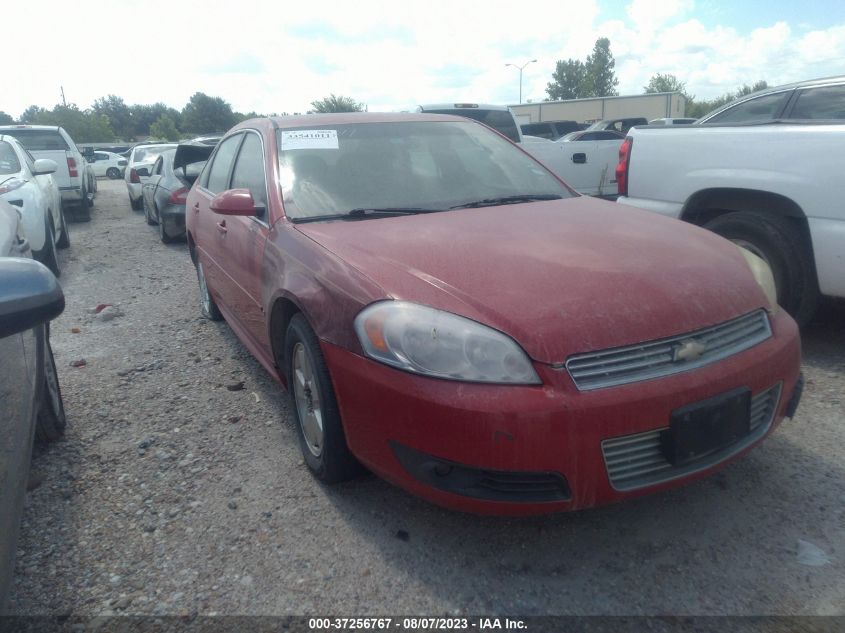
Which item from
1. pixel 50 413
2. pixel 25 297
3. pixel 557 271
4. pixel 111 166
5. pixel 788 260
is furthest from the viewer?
pixel 111 166

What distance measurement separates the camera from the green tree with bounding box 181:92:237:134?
65.9 m

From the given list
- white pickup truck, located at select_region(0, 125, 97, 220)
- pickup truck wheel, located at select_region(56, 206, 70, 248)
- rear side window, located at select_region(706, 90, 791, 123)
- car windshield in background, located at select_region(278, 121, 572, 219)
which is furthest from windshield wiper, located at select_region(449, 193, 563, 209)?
white pickup truck, located at select_region(0, 125, 97, 220)

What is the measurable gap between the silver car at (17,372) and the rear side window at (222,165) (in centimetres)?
198

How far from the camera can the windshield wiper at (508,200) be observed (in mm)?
3336

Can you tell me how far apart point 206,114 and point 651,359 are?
7160cm

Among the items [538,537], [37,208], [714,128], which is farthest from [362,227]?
[37,208]

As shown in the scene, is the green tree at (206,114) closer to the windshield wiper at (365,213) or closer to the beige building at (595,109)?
the beige building at (595,109)

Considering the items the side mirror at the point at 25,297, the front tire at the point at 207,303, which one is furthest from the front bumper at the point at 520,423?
the front tire at the point at 207,303

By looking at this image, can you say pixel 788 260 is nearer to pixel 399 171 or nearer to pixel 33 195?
pixel 399 171

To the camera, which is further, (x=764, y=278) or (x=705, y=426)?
(x=764, y=278)

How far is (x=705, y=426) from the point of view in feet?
7.18

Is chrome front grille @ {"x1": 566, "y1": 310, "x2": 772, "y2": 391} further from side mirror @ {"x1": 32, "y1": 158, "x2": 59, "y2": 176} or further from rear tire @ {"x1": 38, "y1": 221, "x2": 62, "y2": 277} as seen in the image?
side mirror @ {"x1": 32, "y1": 158, "x2": 59, "y2": 176}

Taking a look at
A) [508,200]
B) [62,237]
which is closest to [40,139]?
[62,237]

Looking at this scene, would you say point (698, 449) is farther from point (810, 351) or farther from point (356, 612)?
point (810, 351)
